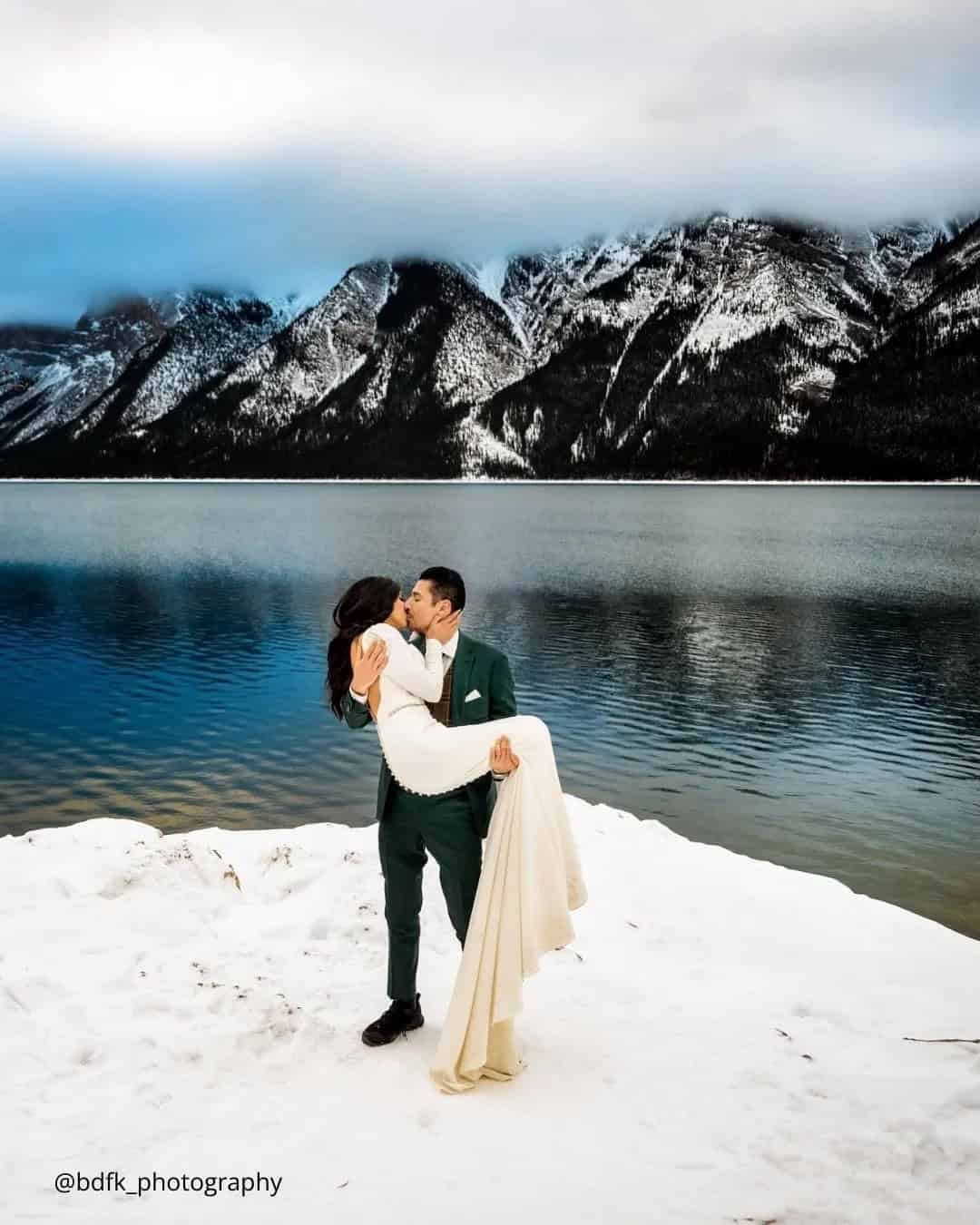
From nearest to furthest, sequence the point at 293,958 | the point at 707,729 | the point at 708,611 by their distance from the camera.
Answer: the point at 293,958, the point at 707,729, the point at 708,611

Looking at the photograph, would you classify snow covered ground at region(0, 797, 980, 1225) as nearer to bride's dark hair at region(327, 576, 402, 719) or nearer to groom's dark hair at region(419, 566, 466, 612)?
bride's dark hair at region(327, 576, 402, 719)

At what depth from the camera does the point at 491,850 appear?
6141 mm

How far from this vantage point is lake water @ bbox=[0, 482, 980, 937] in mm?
18453

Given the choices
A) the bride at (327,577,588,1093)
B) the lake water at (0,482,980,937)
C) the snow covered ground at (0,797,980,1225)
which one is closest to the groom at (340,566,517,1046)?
the bride at (327,577,588,1093)

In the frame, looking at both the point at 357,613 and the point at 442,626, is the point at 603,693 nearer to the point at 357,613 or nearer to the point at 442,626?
the point at 442,626

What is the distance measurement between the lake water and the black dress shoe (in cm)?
994

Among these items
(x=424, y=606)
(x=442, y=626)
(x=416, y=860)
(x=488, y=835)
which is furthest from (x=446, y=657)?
(x=416, y=860)

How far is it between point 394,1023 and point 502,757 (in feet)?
7.71

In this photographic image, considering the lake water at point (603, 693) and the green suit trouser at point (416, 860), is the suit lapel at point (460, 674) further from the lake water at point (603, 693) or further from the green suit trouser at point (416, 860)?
the lake water at point (603, 693)

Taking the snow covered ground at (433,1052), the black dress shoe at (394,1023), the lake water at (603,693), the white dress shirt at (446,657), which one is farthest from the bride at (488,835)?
the lake water at (603,693)

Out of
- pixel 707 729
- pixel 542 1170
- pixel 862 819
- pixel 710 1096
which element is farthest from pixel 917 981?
pixel 707 729

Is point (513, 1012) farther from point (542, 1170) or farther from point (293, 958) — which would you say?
point (293, 958)

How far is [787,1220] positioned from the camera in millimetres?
4895

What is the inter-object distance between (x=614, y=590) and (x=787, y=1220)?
4924 centimetres
